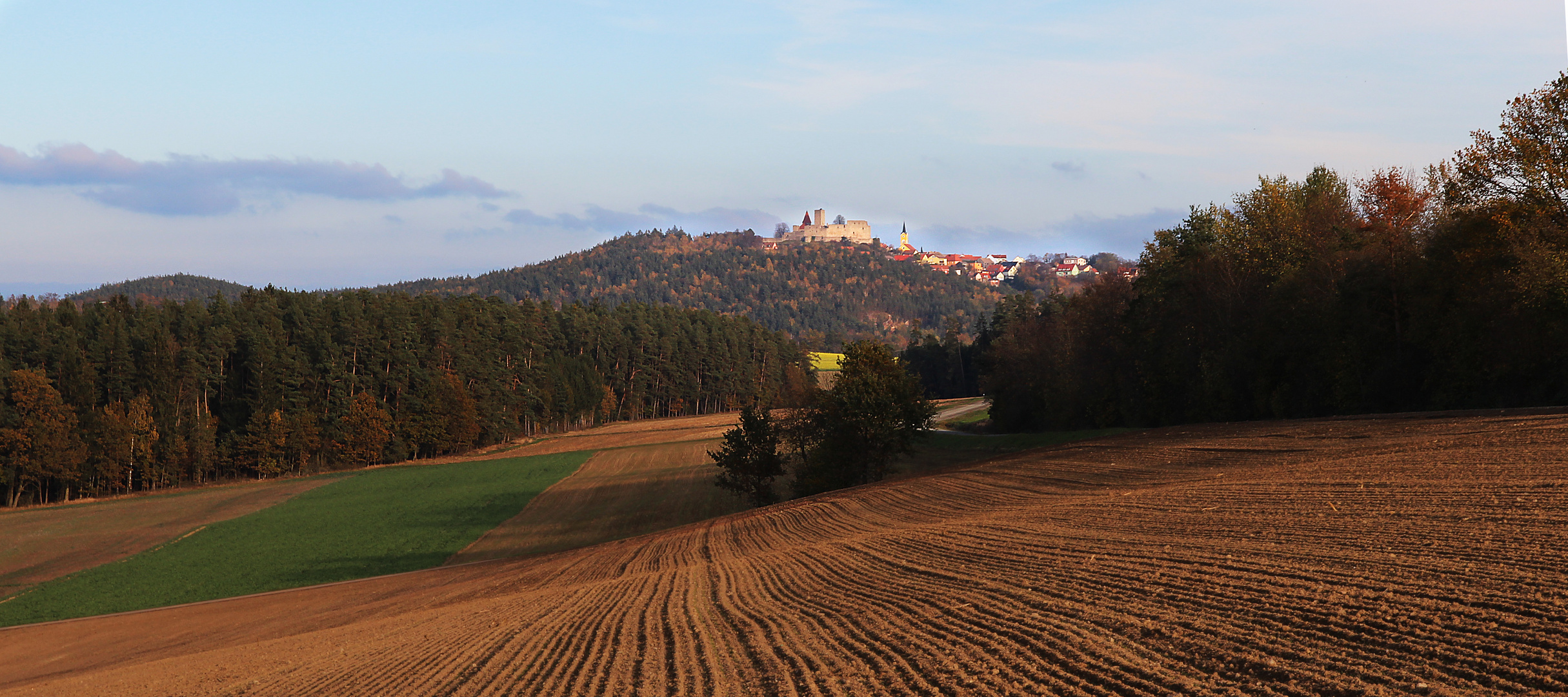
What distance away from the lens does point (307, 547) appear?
45.1 meters

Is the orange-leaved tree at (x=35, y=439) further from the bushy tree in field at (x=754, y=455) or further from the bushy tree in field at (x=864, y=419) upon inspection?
the bushy tree in field at (x=864, y=419)

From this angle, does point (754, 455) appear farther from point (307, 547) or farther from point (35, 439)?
point (35, 439)

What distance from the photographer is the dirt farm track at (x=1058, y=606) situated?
27.2ft

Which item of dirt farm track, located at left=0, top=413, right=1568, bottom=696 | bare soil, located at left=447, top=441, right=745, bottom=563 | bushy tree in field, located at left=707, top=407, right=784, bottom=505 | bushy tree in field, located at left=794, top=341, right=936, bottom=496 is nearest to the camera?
dirt farm track, located at left=0, top=413, right=1568, bottom=696

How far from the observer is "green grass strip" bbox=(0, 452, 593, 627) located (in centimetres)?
3606

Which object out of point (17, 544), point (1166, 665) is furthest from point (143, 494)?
point (1166, 665)

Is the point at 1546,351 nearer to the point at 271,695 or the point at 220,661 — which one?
the point at 271,695

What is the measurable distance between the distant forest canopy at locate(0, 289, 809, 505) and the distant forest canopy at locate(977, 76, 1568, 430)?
22.0 m

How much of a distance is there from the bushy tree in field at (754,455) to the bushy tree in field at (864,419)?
1.86 meters

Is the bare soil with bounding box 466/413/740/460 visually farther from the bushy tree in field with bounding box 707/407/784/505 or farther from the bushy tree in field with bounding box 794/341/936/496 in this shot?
the bushy tree in field with bounding box 794/341/936/496

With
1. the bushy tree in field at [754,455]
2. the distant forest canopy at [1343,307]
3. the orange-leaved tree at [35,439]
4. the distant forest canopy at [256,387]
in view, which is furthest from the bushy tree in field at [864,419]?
the orange-leaved tree at [35,439]

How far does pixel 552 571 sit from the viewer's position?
27828 millimetres

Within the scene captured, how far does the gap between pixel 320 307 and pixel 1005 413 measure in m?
72.2

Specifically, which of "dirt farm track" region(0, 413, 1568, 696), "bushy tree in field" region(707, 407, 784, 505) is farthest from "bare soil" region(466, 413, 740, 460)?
"dirt farm track" region(0, 413, 1568, 696)
